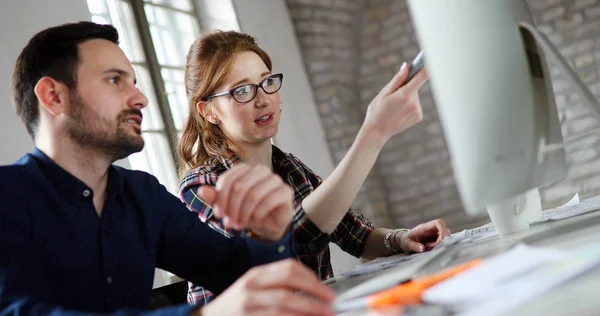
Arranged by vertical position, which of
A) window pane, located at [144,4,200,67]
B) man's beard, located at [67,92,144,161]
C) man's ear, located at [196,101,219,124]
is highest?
window pane, located at [144,4,200,67]

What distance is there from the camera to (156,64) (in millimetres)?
3238

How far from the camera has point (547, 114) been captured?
86 cm

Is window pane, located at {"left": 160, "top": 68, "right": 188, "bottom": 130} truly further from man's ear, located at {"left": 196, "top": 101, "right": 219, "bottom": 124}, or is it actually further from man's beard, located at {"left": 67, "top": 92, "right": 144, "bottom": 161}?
man's beard, located at {"left": 67, "top": 92, "right": 144, "bottom": 161}

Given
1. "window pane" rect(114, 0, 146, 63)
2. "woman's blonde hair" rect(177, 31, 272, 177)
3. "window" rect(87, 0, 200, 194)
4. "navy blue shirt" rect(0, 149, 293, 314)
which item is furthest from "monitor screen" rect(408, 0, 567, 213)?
"window pane" rect(114, 0, 146, 63)

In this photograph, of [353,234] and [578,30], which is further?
[578,30]

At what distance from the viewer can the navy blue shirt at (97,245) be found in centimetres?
88

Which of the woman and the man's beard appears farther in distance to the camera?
the woman

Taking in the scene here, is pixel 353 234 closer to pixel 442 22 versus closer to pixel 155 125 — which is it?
pixel 442 22

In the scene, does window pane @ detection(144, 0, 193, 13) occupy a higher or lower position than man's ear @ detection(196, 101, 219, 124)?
higher

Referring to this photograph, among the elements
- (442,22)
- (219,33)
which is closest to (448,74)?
(442,22)

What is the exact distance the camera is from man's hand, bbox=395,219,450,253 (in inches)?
54.3

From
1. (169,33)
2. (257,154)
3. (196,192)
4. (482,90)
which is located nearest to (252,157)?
(257,154)

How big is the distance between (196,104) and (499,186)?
3.86 ft

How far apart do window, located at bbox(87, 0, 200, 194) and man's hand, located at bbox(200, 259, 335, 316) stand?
230 centimetres
